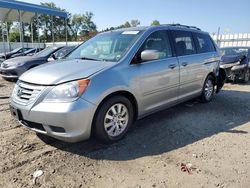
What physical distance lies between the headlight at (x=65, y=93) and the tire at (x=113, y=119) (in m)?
0.43

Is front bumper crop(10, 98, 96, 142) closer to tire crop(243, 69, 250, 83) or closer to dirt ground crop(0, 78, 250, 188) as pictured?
Result: dirt ground crop(0, 78, 250, 188)

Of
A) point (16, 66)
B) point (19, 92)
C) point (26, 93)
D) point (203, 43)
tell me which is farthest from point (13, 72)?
point (203, 43)

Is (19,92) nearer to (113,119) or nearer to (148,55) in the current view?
(113,119)

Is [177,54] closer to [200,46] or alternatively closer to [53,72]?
[200,46]

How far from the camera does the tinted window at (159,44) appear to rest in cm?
454

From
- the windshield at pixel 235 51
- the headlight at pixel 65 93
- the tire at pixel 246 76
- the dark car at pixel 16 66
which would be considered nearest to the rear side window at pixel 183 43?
the headlight at pixel 65 93

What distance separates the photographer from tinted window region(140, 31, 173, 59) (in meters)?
4.54

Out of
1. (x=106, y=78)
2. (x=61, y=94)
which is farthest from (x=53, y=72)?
(x=106, y=78)

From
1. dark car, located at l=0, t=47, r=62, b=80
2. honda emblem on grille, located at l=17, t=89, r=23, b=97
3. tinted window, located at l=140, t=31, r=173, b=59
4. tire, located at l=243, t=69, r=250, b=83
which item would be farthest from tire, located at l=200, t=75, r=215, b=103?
dark car, located at l=0, t=47, r=62, b=80

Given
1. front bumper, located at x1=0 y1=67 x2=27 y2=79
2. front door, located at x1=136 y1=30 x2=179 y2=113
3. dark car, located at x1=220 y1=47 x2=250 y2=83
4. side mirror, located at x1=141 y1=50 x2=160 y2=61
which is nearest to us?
side mirror, located at x1=141 y1=50 x2=160 y2=61

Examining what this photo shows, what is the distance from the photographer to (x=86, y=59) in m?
4.45

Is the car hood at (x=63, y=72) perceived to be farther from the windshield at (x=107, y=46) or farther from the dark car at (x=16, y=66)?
the dark car at (x=16, y=66)

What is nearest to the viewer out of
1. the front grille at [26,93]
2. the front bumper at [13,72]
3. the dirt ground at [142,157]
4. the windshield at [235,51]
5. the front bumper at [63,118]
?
the dirt ground at [142,157]

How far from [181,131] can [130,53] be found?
1643 mm
